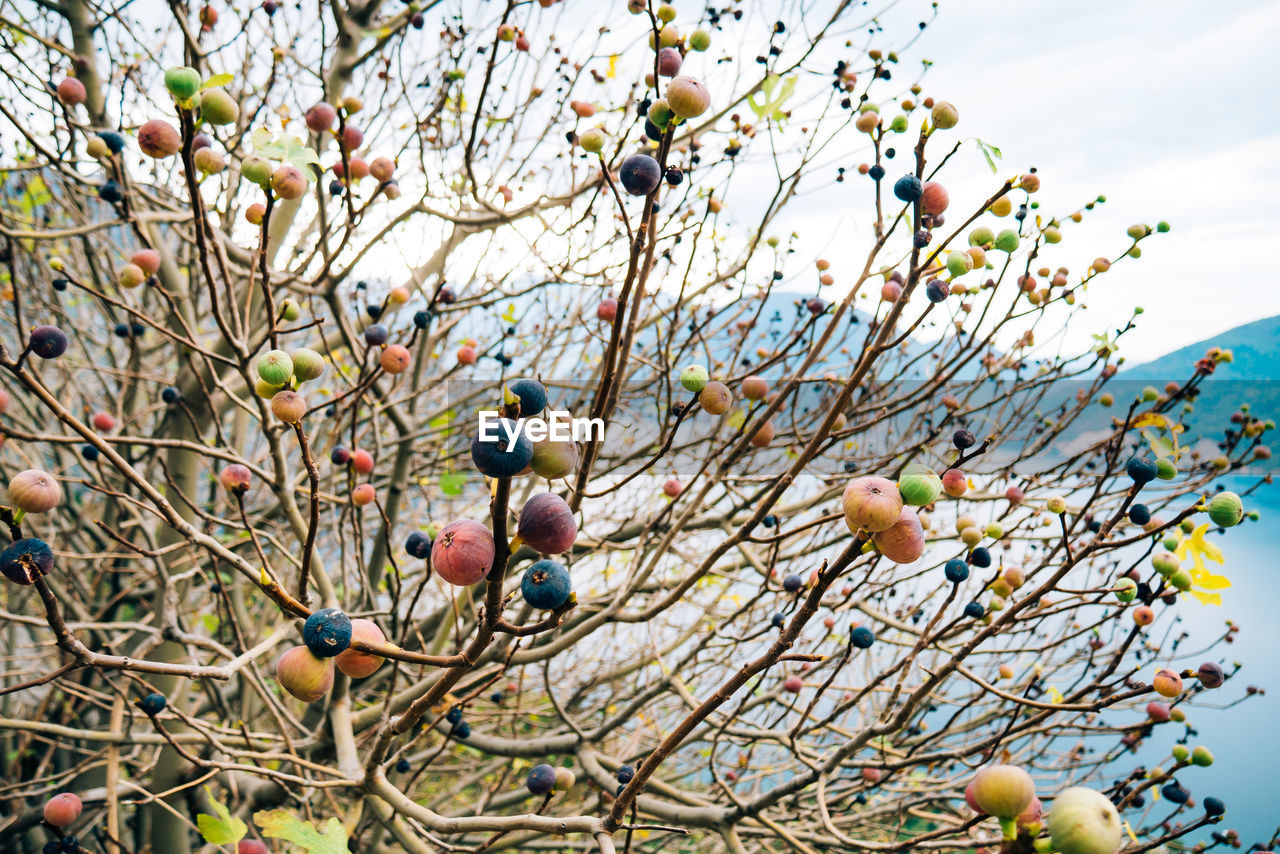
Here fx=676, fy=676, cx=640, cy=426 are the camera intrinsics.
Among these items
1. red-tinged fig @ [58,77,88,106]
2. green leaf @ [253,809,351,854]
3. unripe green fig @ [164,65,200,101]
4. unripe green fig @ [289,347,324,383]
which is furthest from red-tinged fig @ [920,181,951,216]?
red-tinged fig @ [58,77,88,106]

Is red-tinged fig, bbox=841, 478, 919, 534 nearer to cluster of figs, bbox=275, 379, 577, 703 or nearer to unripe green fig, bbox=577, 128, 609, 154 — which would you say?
cluster of figs, bbox=275, 379, 577, 703

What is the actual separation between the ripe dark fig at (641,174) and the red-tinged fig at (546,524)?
595 millimetres

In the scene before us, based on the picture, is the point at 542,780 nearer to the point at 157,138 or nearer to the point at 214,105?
the point at 214,105

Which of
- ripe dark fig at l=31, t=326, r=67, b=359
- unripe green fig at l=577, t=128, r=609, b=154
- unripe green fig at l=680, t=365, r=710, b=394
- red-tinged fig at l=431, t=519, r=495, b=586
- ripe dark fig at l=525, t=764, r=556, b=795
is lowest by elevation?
ripe dark fig at l=525, t=764, r=556, b=795

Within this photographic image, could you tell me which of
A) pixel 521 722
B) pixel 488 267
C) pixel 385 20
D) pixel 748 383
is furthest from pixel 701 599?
pixel 385 20

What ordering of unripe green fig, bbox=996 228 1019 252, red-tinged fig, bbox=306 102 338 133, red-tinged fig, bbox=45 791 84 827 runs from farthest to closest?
red-tinged fig, bbox=306 102 338 133, red-tinged fig, bbox=45 791 84 827, unripe green fig, bbox=996 228 1019 252

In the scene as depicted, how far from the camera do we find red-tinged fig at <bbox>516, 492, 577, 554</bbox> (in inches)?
36.2

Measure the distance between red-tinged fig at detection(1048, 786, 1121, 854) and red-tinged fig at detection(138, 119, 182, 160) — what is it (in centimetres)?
209

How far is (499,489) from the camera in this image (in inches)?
28.3

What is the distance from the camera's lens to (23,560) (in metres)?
1.08

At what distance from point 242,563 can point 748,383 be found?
146 cm

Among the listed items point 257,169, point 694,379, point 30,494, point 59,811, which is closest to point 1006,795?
point 694,379

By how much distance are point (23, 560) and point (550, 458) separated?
0.91 metres

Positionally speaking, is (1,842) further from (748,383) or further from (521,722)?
(748,383)
